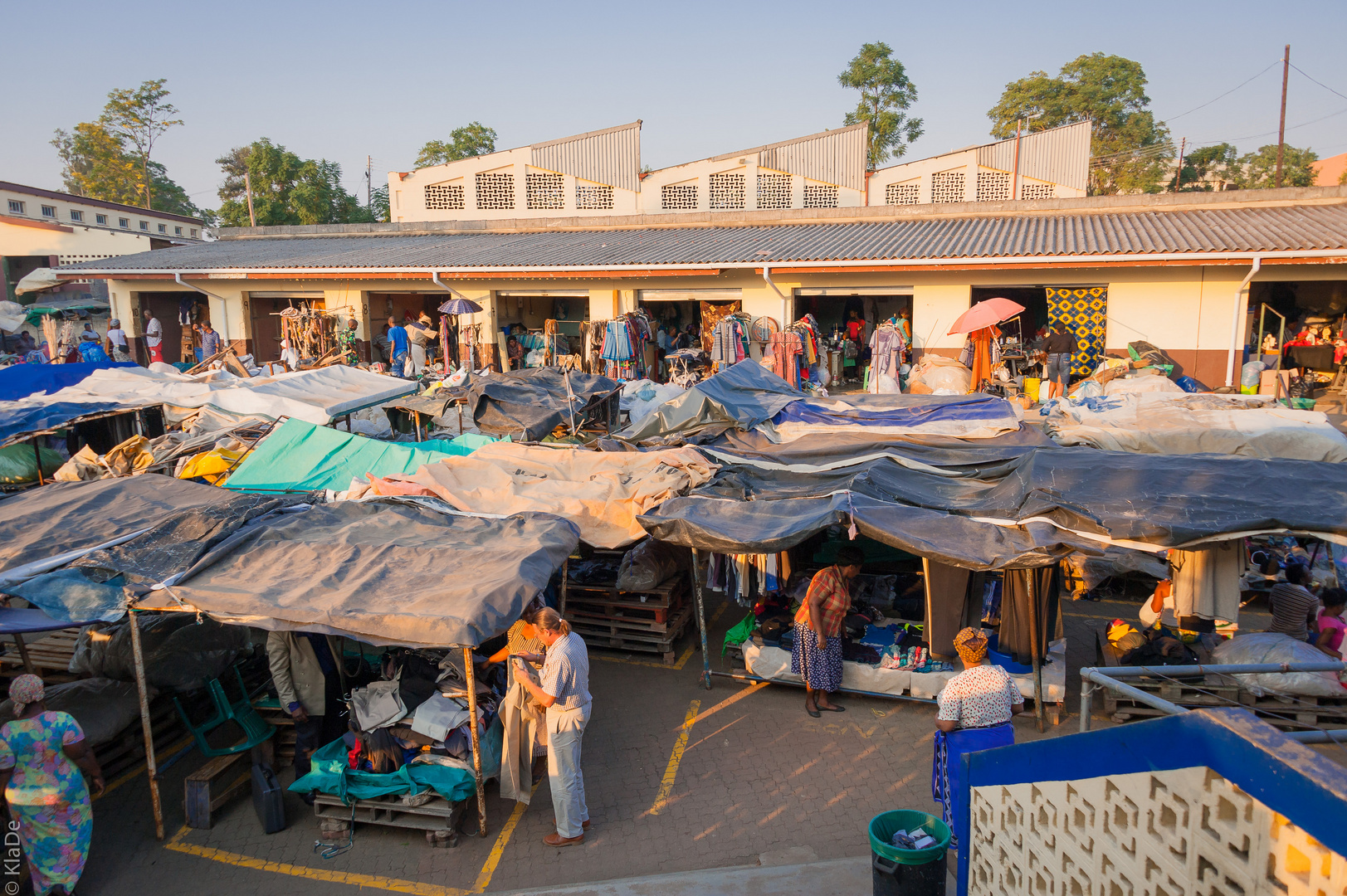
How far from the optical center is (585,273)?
16.5 meters

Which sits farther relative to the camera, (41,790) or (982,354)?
(982,354)

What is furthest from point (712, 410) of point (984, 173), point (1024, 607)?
point (984, 173)

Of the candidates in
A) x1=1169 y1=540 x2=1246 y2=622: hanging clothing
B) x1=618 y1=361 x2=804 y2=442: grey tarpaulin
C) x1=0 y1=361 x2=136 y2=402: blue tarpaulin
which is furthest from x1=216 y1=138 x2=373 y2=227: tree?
Result: x1=1169 y1=540 x2=1246 y2=622: hanging clothing

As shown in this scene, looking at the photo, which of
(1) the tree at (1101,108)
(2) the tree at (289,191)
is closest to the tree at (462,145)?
(2) the tree at (289,191)

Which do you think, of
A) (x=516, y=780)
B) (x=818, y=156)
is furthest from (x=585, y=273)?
(x=818, y=156)

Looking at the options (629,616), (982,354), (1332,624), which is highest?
(982,354)

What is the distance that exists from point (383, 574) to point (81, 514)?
3.16m

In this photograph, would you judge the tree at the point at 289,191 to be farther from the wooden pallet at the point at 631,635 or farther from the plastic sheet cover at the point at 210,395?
the wooden pallet at the point at 631,635

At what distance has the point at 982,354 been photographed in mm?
14375

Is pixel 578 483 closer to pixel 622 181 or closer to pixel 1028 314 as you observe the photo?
pixel 1028 314

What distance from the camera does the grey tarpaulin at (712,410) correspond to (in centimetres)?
1070

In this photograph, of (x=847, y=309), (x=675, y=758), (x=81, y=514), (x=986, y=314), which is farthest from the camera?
(x=847, y=309)

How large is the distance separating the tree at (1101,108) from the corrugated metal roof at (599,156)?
1089 inches

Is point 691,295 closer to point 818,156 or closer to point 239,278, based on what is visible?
point 239,278
